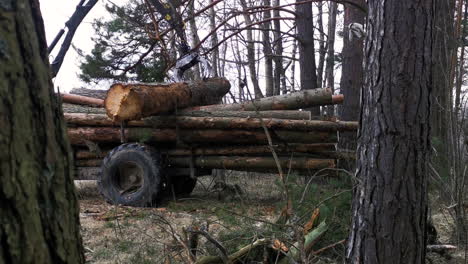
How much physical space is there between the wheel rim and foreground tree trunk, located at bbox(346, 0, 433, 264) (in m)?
4.19

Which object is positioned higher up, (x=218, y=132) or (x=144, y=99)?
(x=144, y=99)

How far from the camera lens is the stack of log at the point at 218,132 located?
6.54 metres

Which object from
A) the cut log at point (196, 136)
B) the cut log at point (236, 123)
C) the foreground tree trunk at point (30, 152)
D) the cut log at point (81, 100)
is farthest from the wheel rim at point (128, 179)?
the foreground tree trunk at point (30, 152)

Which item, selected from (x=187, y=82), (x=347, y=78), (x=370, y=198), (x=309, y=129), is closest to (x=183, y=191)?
(x=187, y=82)

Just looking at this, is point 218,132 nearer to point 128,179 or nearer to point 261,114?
point 261,114

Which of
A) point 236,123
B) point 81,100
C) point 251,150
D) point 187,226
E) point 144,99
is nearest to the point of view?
point 187,226

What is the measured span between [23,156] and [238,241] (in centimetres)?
324

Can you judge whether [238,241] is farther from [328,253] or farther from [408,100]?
[408,100]

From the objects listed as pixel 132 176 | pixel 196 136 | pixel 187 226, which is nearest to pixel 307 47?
pixel 196 136

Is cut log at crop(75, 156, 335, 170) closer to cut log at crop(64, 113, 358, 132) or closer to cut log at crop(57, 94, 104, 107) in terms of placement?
cut log at crop(64, 113, 358, 132)

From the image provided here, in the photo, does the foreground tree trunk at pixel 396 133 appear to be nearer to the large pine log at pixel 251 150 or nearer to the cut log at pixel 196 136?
the cut log at pixel 196 136

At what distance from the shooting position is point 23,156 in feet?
→ 3.25

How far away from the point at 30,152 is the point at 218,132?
575 cm

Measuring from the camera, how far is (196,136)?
682 centimetres
